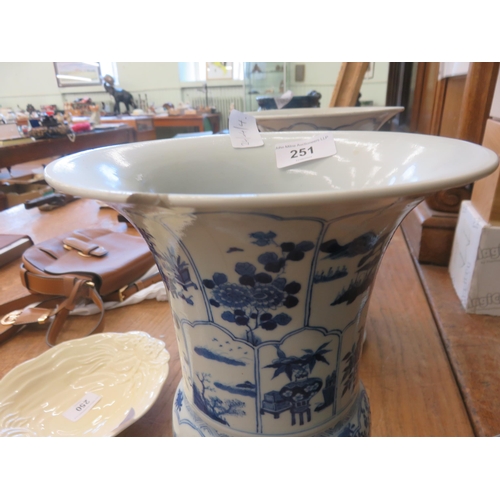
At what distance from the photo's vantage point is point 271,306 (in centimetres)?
24

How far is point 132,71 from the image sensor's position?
176 inches

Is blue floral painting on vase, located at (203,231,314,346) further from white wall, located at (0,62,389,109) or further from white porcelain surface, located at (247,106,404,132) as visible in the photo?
white wall, located at (0,62,389,109)

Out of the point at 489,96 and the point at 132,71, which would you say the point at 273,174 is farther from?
the point at 132,71

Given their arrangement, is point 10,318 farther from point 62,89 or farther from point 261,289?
point 62,89

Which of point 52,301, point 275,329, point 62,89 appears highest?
point 62,89

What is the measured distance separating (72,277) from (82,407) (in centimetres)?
24

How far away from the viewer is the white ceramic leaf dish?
0.41 meters

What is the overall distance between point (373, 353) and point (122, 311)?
1.30 feet

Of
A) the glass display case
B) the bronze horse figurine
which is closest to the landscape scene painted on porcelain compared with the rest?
the glass display case

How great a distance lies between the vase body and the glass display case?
2385 millimetres

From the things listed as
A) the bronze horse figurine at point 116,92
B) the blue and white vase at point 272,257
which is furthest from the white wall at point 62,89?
the blue and white vase at point 272,257

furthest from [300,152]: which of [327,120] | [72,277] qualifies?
[72,277]

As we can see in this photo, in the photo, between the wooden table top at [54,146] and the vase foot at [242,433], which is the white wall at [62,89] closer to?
the wooden table top at [54,146]

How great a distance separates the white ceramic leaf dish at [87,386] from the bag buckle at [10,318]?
0.13 metres
